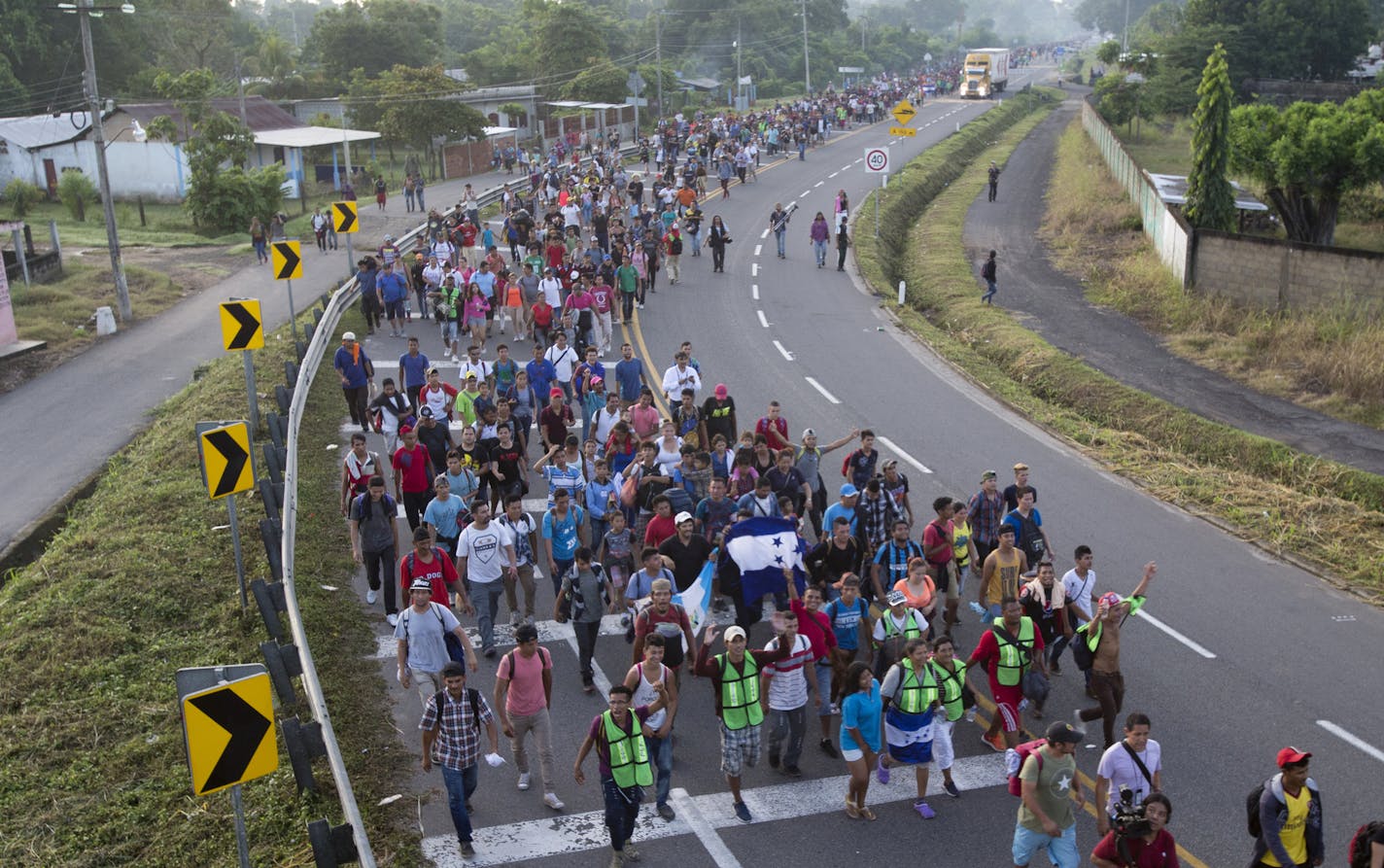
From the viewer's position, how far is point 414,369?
18.3 m

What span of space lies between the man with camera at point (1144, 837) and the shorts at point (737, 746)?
2.85 m

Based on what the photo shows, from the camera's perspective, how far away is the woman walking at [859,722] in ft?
31.0

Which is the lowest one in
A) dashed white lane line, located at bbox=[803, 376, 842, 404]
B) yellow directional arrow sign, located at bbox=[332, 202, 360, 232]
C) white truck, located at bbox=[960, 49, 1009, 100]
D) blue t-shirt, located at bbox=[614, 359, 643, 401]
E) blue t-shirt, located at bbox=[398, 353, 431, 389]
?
dashed white lane line, located at bbox=[803, 376, 842, 404]

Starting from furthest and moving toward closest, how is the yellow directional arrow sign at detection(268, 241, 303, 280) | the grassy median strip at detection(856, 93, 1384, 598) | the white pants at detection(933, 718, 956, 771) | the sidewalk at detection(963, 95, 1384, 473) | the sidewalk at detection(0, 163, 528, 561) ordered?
the yellow directional arrow sign at detection(268, 241, 303, 280)
the sidewalk at detection(963, 95, 1384, 473)
the sidewalk at detection(0, 163, 528, 561)
the grassy median strip at detection(856, 93, 1384, 598)
the white pants at detection(933, 718, 956, 771)

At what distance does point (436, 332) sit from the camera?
26.2 meters

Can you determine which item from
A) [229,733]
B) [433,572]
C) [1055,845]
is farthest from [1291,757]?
[433,572]

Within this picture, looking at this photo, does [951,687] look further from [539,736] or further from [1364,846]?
[539,736]

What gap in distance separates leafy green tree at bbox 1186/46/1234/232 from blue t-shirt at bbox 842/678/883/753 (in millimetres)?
24075

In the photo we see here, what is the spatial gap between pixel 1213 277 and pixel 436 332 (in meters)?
17.1

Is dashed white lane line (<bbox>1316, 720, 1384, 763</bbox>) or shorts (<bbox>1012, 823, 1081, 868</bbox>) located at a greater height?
shorts (<bbox>1012, 823, 1081, 868</bbox>)

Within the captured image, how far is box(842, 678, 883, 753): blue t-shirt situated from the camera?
9.42 metres

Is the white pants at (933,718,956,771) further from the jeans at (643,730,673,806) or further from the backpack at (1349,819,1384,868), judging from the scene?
the backpack at (1349,819,1384,868)

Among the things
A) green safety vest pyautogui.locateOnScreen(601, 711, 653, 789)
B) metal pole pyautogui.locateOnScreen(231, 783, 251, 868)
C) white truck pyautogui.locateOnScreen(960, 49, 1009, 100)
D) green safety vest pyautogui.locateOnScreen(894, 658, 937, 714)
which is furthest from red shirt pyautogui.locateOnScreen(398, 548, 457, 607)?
white truck pyautogui.locateOnScreen(960, 49, 1009, 100)

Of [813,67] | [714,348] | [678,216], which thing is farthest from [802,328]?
[813,67]
